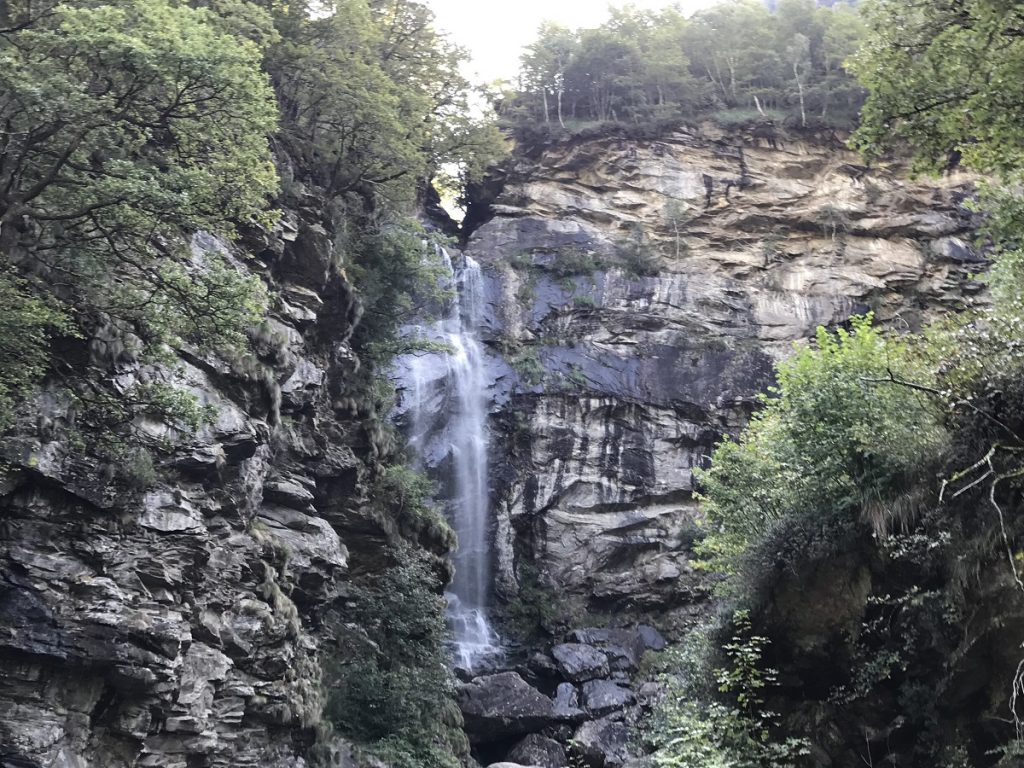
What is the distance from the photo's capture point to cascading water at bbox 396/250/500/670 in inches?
984

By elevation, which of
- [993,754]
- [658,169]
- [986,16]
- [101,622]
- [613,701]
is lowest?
[613,701]

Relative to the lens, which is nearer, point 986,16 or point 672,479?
point 986,16

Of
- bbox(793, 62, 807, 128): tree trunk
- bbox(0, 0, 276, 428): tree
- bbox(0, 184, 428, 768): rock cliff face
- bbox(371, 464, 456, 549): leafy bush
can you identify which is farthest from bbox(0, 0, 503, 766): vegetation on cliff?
bbox(793, 62, 807, 128): tree trunk

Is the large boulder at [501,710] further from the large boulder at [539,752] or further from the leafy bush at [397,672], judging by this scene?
the leafy bush at [397,672]

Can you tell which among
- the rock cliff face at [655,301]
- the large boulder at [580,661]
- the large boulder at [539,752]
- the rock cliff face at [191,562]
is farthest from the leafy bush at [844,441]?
the rock cliff face at [655,301]

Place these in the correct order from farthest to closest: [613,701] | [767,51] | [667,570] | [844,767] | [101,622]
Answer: [767,51], [667,570], [613,701], [101,622], [844,767]

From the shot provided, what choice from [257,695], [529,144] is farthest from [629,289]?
[257,695]

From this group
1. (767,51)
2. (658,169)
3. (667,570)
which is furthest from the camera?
(767,51)

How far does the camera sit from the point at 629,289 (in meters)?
31.7

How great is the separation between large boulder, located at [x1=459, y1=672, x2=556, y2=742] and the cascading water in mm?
3594

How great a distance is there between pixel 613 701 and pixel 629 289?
16149mm

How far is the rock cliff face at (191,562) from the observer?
10227 millimetres

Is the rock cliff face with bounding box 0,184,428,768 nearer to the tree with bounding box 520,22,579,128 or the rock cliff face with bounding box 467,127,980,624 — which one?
the rock cliff face with bounding box 467,127,980,624

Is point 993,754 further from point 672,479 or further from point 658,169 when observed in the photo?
point 658,169
